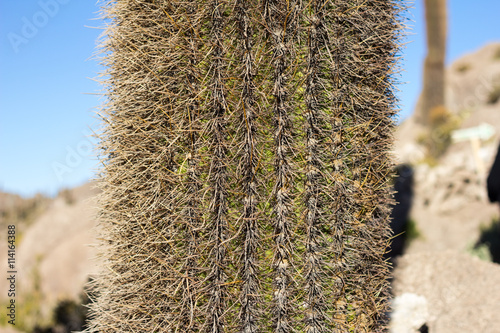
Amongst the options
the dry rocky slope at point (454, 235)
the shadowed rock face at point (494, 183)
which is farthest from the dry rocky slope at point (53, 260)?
the shadowed rock face at point (494, 183)

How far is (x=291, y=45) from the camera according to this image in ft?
7.71

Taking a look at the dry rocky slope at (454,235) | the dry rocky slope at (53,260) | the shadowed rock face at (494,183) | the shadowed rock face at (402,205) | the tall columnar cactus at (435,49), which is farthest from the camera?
the tall columnar cactus at (435,49)

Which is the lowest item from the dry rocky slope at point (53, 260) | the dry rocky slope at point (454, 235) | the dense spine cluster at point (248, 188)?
the dry rocky slope at point (454, 235)

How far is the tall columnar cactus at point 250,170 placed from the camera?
2.31m

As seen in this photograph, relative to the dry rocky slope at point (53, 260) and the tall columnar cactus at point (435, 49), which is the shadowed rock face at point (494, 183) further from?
the tall columnar cactus at point (435, 49)

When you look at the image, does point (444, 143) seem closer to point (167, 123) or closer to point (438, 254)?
point (438, 254)

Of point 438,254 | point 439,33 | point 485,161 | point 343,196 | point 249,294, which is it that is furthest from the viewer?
point 439,33

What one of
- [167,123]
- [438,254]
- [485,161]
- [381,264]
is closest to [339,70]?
[167,123]

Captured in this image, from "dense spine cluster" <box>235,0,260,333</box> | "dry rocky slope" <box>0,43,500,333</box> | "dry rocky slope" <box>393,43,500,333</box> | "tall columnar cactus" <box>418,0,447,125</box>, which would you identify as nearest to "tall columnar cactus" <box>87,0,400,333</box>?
"dense spine cluster" <box>235,0,260,333</box>

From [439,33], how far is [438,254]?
13456 millimetres

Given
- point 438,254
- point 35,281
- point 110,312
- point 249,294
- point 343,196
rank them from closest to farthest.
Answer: point 249,294, point 343,196, point 110,312, point 438,254, point 35,281

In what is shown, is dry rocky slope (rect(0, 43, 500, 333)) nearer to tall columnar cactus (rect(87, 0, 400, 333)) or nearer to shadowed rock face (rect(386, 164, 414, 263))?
shadowed rock face (rect(386, 164, 414, 263))

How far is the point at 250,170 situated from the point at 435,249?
8.17 metres

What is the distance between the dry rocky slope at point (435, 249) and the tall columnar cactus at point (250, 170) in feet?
3.45
